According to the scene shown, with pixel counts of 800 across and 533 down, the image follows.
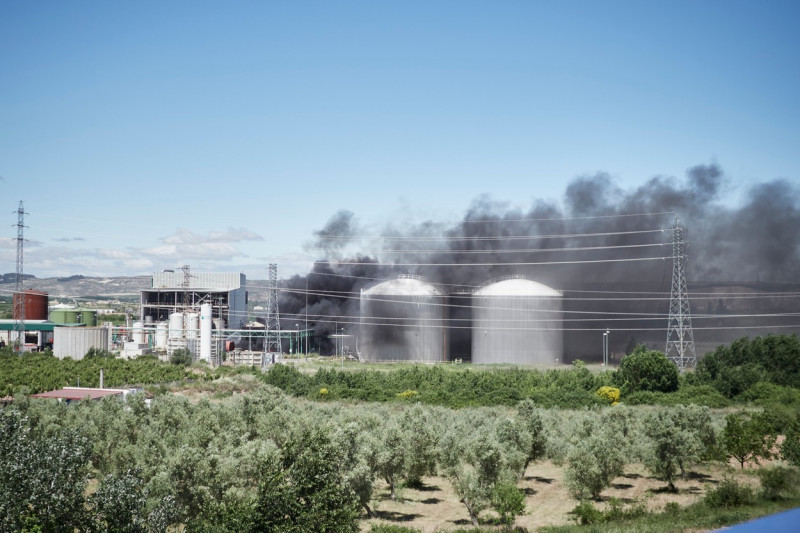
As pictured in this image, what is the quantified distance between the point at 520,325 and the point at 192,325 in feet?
125

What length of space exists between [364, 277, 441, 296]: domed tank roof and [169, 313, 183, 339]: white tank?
22.3 metres

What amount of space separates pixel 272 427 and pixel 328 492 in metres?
15.0

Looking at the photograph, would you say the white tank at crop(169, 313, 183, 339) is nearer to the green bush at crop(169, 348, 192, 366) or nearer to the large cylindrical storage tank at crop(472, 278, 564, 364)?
the green bush at crop(169, 348, 192, 366)

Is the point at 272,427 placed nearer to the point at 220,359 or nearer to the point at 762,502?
the point at 762,502

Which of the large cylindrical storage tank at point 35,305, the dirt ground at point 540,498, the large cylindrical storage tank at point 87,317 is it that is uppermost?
the large cylindrical storage tank at point 35,305

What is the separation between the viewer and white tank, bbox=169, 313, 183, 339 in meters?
82.6

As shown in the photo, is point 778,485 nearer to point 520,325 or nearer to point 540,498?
point 540,498

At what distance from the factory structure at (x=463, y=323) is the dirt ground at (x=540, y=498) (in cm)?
3867

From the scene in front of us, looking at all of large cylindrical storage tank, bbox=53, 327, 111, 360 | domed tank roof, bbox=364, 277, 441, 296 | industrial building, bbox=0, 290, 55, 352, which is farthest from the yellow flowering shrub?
industrial building, bbox=0, 290, 55, 352

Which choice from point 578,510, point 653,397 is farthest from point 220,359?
point 578,510

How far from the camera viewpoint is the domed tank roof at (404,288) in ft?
261

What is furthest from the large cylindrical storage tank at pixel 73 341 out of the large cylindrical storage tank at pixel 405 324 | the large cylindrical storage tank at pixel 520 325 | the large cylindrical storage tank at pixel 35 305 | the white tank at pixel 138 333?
the large cylindrical storage tank at pixel 520 325

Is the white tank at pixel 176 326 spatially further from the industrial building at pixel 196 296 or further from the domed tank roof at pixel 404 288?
the domed tank roof at pixel 404 288

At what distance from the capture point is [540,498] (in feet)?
97.7
